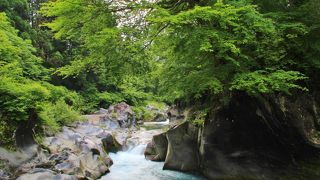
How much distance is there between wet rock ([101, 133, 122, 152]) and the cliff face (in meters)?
7.68

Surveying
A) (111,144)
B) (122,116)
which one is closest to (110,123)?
(122,116)

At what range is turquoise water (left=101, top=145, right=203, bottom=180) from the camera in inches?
614

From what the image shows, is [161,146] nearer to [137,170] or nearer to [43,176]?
[137,170]

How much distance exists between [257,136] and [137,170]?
678 cm

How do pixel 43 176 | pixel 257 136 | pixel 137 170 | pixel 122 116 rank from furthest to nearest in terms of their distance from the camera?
pixel 122 116, pixel 137 170, pixel 257 136, pixel 43 176

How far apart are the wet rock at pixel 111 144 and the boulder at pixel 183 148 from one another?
19.9 feet

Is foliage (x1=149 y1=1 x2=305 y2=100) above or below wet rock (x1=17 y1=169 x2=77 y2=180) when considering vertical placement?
above

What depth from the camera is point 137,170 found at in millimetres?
17266

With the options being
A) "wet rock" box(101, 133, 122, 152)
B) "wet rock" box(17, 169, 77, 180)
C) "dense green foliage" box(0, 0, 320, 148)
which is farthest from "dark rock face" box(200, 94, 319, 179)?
"wet rock" box(101, 133, 122, 152)

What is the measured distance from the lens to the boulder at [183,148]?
54.3ft

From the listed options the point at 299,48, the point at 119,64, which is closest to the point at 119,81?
the point at 119,64

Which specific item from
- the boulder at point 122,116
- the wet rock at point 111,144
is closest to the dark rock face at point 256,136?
the wet rock at point 111,144

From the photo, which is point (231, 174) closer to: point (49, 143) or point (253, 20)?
point (253, 20)

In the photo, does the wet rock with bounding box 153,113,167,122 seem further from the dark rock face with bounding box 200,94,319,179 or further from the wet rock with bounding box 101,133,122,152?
the dark rock face with bounding box 200,94,319,179
